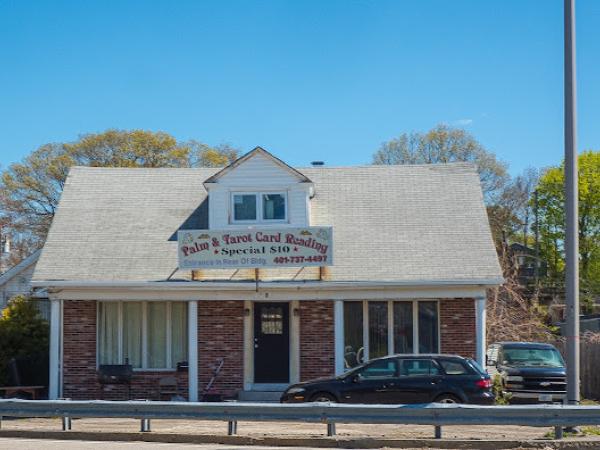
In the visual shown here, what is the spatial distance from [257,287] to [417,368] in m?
Answer: 4.84

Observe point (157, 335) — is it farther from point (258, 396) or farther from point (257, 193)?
point (257, 193)

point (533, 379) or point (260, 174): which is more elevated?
point (260, 174)

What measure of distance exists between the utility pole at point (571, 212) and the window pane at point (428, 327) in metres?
7.14

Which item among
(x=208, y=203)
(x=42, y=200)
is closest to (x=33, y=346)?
(x=208, y=203)

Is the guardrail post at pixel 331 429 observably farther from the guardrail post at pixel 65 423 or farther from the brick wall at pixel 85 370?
the brick wall at pixel 85 370

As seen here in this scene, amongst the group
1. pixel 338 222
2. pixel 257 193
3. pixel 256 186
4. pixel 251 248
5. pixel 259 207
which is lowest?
pixel 251 248

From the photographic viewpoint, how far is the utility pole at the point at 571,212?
14.6 meters

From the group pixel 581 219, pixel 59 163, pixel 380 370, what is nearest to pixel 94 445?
pixel 380 370

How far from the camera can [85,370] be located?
2175cm

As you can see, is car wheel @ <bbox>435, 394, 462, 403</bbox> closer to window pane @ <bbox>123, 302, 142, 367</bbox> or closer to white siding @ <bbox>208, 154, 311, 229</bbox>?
white siding @ <bbox>208, 154, 311, 229</bbox>

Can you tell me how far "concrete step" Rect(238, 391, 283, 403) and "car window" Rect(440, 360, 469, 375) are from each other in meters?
5.01

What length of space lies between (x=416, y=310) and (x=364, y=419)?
7632 millimetres

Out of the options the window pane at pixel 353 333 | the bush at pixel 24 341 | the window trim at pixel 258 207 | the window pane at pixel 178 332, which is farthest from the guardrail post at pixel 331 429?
the bush at pixel 24 341

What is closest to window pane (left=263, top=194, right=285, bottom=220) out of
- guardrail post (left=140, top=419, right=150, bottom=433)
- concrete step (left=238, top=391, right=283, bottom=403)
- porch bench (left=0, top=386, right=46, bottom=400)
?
concrete step (left=238, top=391, right=283, bottom=403)
